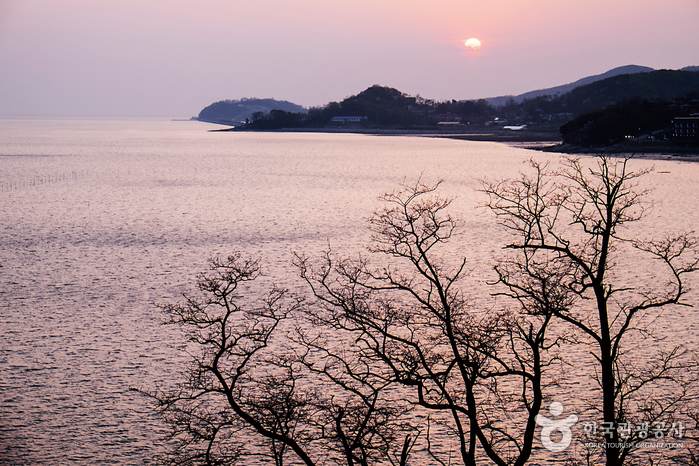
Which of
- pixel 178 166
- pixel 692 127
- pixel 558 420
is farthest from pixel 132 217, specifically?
pixel 692 127

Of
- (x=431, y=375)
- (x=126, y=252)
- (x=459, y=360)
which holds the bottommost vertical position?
(x=126, y=252)

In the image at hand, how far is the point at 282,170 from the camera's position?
68.3 metres

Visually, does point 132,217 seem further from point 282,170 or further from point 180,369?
point 282,170

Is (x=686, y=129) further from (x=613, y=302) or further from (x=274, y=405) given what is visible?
(x=274, y=405)

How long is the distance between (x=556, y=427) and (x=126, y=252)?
2093cm

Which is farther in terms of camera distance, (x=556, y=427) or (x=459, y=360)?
(x=556, y=427)

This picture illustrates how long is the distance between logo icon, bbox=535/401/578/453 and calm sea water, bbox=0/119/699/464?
600 centimetres

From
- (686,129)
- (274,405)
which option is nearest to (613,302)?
(274,405)

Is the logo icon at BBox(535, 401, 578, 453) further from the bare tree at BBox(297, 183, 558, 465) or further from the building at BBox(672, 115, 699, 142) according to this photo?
the building at BBox(672, 115, 699, 142)

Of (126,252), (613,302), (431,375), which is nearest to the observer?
(431,375)

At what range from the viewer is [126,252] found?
89.9 ft

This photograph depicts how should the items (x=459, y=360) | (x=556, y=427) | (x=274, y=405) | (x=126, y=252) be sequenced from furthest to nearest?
(x=126, y=252), (x=556, y=427), (x=274, y=405), (x=459, y=360)

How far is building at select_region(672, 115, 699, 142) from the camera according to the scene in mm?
84938

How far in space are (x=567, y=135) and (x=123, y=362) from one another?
9922 cm
